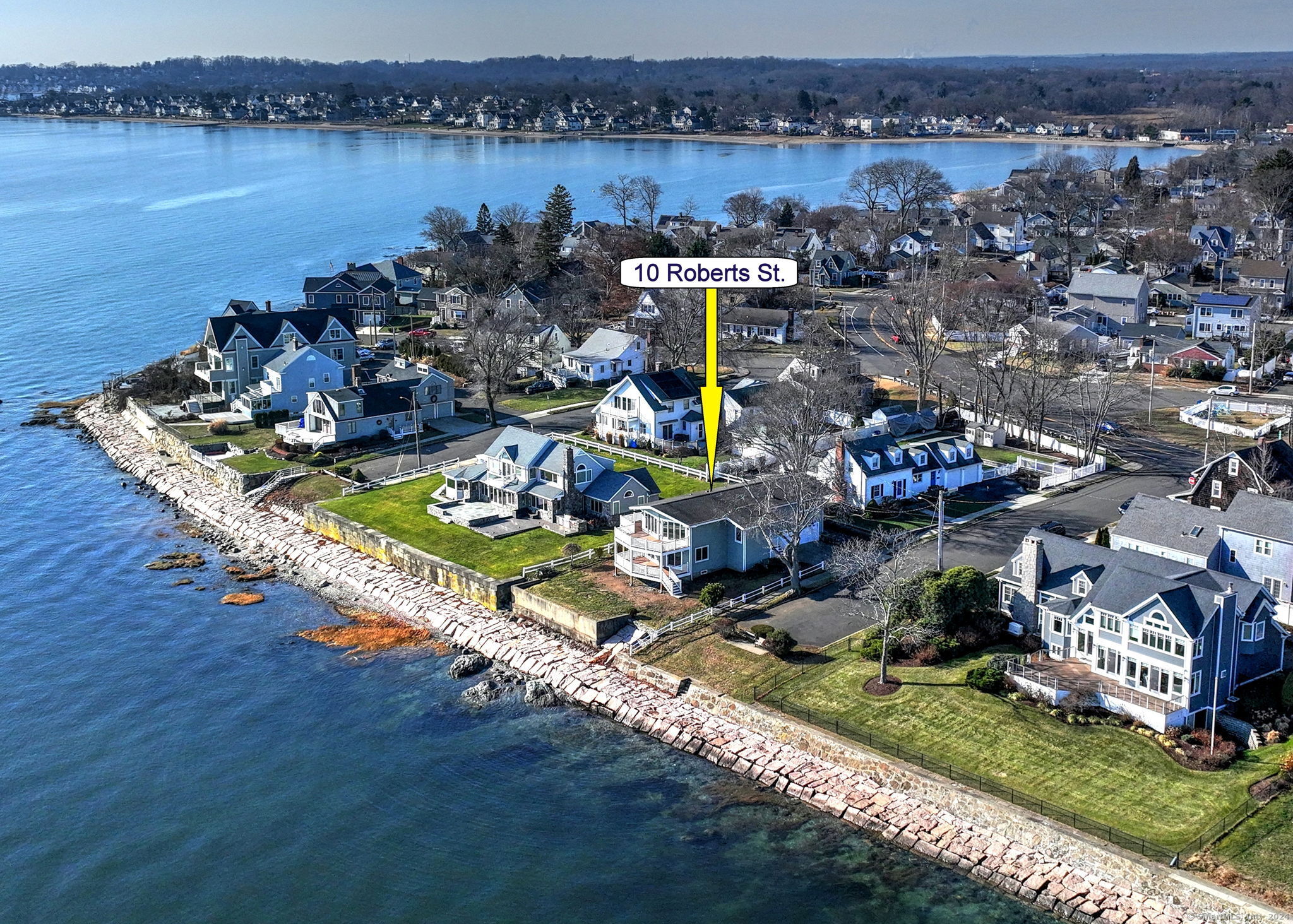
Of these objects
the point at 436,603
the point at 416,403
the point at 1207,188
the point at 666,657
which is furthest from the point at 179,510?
the point at 1207,188

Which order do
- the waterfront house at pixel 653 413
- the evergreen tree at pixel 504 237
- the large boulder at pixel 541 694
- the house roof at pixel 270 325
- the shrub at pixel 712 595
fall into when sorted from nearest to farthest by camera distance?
the large boulder at pixel 541 694 < the shrub at pixel 712 595 < the waterfront house at pixel 653 413 < the house roof at pixel 270 325 < the evergreen tree at pixel 504 237

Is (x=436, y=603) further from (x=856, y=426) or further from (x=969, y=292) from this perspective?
(x=969, y=292)

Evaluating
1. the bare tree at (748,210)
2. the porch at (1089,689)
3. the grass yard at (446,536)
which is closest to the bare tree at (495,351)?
the grass yard at (446,536)

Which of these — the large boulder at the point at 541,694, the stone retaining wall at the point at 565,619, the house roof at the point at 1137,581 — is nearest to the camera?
the house roof at the point at 1137,581

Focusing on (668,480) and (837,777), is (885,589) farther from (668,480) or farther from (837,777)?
(668,480)

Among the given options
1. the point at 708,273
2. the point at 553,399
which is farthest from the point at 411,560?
the point at 553,399

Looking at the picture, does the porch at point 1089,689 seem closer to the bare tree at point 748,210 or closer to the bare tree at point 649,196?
the bare tree at point 649,196

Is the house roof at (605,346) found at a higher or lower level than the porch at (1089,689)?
higher
